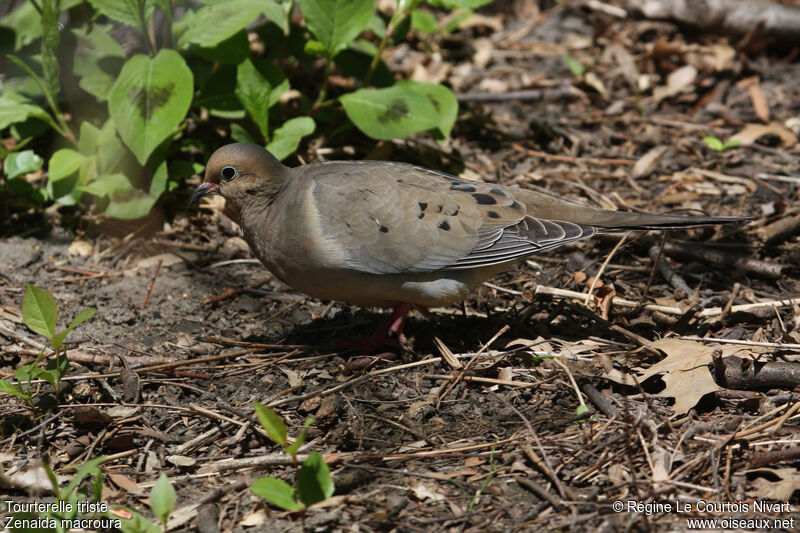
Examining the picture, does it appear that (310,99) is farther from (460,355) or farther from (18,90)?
(460,355)

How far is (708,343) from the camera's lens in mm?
3666

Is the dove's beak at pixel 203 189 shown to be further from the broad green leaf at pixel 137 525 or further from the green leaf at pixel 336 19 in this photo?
the broad green leaf at pixel 137 525

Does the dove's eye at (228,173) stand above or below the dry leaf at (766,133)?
above

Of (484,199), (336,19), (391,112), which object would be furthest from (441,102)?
(484,199)

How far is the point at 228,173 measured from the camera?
13.3 ft

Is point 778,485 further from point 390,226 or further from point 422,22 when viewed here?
point 422,22

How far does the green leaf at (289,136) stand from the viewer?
476cm

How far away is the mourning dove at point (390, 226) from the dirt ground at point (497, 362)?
354 millimetres

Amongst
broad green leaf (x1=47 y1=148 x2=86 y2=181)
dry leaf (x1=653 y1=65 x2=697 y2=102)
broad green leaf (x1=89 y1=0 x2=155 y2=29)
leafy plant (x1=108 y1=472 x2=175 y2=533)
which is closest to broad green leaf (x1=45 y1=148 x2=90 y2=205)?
broad green leaf (x1=47 y1=148 x2=86 y2=181)

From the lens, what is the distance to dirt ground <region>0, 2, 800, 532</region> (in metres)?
2.86

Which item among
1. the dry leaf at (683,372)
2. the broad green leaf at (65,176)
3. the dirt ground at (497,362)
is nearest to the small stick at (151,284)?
the dirt ground at (497,362)

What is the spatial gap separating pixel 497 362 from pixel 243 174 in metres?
1.60

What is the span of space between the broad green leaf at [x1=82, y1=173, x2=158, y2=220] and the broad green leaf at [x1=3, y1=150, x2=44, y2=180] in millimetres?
401

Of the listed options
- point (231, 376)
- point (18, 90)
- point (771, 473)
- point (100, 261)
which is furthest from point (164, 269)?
point (771, 473)
